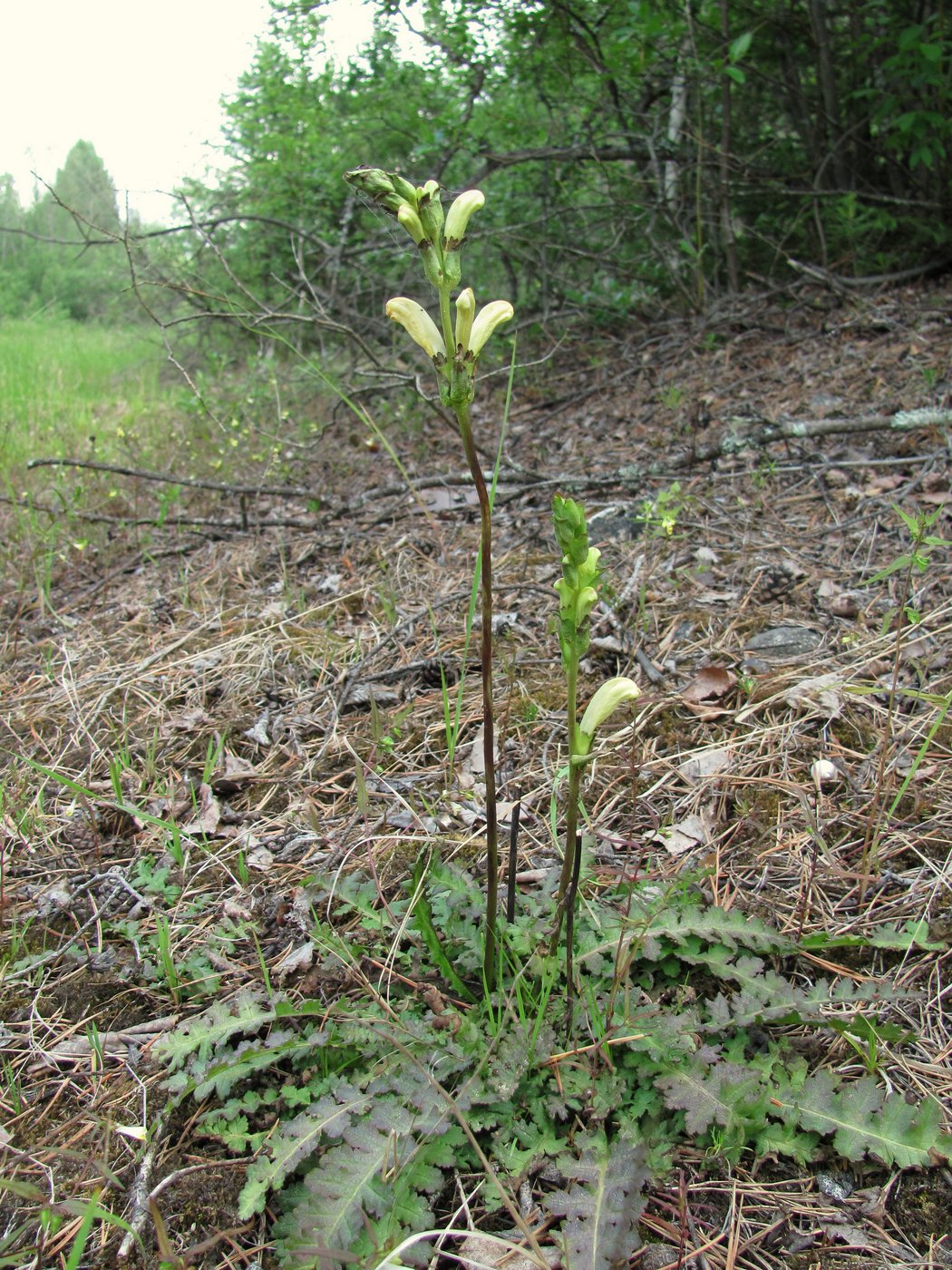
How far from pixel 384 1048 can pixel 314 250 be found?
7.04m

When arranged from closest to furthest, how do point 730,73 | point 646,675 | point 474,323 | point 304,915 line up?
point 474,323
point 304,915
point 646,675
point 730,73

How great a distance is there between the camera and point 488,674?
4.42 ft

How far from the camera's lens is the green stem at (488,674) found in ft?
4.09

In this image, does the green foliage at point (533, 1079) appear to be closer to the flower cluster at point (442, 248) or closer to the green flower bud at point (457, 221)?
the flower cluster at point (442, 248)

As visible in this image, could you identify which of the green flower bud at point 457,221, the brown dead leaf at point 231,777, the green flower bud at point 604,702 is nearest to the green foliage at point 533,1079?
the green flower bud at point 604,702

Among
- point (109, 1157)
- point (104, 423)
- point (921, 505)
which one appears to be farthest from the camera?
point (104, 423)

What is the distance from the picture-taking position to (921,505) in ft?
10.6

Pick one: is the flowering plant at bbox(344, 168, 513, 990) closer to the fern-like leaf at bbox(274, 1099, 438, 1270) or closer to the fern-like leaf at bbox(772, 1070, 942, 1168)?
the fern-like leaf at bbox(274, 1099, 438, 1270)

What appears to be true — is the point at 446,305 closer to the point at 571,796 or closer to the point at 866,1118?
the point at 571,796

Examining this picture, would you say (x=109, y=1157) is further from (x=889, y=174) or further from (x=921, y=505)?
(x=889, y=174)

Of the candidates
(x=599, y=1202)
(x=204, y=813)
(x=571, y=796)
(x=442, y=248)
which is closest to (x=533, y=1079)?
(x=599, y=1202)

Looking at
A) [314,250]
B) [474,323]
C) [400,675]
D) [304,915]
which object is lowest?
[304,915]

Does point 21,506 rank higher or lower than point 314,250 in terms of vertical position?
lower

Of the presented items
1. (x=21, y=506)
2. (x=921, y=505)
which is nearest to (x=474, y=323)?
(x=921, y=505)
